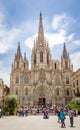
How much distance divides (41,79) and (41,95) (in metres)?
4.81

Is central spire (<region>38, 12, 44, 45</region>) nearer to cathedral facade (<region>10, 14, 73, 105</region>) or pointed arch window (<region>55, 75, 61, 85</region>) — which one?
cathedral facade (<region>10, 14, 73, 105</region>)

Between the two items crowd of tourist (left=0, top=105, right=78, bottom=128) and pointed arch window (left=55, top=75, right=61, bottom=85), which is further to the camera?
pointed arch window (left=55, top=75, right=61, bottom=85)

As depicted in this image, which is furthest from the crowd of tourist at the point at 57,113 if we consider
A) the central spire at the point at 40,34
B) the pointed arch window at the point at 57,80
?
the central spire at the point at 40,34

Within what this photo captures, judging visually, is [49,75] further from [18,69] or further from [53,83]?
[18,69]

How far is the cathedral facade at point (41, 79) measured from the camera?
64125 millimetres

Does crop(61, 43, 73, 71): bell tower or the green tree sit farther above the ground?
crop(61, 43, 73, 71): bell tower

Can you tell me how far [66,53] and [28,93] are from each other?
1812 cm

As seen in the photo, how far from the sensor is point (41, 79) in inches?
2552

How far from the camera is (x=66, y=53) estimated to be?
7050 centimetres


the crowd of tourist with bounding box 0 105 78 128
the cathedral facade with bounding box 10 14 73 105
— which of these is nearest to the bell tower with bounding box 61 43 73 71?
the cathedral facade with bounding box 10 14 73 105

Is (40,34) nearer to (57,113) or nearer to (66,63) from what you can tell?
(66,63)

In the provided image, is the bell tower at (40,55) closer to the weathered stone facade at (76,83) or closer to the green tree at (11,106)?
the weathered stone facade at (76,83)

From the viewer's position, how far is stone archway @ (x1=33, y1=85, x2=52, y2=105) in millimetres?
64250

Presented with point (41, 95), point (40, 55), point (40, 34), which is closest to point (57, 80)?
point (41, 95)
